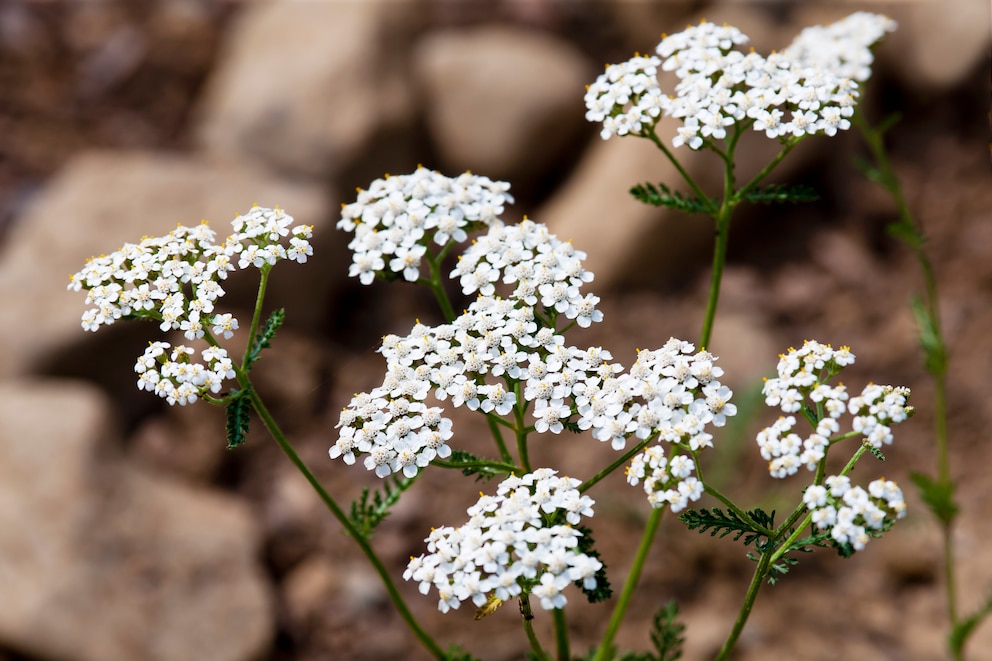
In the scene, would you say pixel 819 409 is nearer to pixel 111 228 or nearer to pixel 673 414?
pixel 673 414

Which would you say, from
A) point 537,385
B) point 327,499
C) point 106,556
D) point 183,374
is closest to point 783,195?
point 537,385

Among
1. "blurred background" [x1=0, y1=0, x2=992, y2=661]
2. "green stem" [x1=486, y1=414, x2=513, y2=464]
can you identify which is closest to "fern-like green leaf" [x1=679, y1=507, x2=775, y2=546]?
"green stem" [x1=486, y1=414, x2=513, y2=464]

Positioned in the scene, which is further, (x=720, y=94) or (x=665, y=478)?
(x=720, y=94)

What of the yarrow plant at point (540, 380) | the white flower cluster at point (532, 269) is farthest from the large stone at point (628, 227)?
the white flower cluster at point (532, 269)

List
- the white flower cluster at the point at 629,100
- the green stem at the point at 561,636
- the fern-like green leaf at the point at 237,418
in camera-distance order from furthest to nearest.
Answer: the white flower cluster at the point at 629,100 < the green stem at the point at 561,636 < the fern-like green leaf at the point at 237,418

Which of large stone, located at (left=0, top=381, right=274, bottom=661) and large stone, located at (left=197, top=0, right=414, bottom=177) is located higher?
large stone, located at (left=197, top=0, right=414, bottom=177)

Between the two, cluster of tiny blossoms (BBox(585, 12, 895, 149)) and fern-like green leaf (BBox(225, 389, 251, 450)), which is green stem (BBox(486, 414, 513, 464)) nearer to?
fern-like green leaf (BBox(225, 389, 251, 450))

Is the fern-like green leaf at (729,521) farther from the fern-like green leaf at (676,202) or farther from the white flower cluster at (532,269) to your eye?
the fern-like green leaf at (676,202)
